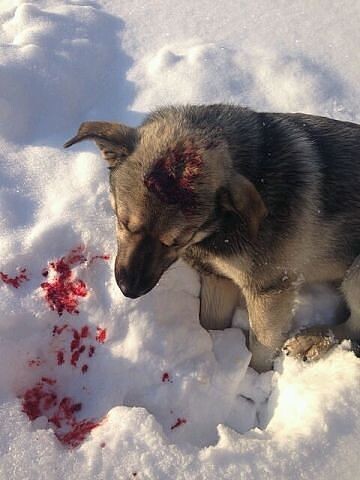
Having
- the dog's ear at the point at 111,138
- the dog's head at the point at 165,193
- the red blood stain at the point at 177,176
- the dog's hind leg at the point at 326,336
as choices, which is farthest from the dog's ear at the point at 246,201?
the dog's hind leg at the point at 326,336

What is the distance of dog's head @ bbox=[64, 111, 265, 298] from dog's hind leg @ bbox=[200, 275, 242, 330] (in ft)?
2.20

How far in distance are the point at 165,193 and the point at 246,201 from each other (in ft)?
1.14

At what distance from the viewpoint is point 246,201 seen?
226 centimetres

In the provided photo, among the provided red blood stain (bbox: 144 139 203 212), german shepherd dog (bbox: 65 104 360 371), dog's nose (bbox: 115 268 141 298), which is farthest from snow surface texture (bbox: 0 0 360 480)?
red blood stain (bbox: 144 139 203 212)

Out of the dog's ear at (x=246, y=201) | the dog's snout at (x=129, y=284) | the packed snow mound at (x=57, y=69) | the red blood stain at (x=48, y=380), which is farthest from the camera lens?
the packed snow mound at (x=57, y=69)

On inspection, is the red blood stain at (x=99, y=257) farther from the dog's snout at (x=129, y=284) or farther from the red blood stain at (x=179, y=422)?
the red blood stain at (x=179, y=422)

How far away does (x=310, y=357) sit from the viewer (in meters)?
3.12

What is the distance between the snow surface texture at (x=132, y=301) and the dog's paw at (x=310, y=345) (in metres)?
0.06

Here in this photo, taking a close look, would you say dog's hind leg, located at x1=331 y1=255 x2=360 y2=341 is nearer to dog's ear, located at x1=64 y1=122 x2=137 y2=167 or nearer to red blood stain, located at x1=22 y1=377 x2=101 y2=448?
dog's ear, located at x1=64 y1=122 x2=137 y2=167

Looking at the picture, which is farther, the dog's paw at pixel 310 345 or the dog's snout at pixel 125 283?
the dog's paw at pixel 310 345

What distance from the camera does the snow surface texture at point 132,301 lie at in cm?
248

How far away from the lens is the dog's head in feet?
7.45

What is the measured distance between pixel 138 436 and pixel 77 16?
139 inches

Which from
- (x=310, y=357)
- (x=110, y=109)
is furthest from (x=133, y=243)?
(x=110, y=109)
